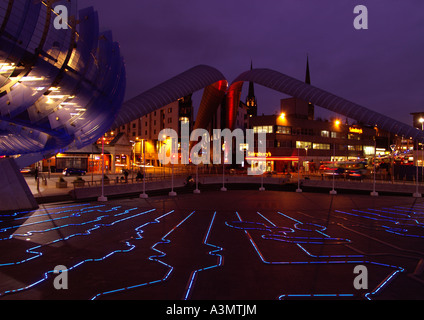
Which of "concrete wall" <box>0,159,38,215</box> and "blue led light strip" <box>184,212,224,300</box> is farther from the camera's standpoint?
"concrete wall" <box>0,159,38,215</box>

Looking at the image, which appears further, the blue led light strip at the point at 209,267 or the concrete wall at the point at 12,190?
the concrete wall at the point at 12,190

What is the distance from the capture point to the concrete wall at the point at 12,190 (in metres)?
19.9

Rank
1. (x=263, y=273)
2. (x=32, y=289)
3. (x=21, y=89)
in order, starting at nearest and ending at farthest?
(x=32, y=289) → (x=263, y=273) → (x=21, y=89)

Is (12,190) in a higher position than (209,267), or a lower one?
higher

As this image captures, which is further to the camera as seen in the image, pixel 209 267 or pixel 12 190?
pixel 12 190

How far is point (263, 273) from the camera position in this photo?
30.5 feet

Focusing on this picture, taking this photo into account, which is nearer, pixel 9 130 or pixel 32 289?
pixel 32 289

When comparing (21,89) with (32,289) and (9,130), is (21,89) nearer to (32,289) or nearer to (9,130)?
(9,130)

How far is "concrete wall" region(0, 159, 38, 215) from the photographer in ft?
65.4

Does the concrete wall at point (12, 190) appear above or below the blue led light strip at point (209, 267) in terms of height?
above

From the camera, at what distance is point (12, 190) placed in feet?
66.6

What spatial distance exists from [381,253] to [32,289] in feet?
36.3

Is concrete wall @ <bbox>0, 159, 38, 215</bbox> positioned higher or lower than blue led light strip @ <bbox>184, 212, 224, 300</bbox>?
higher
